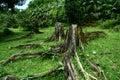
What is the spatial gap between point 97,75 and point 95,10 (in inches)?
677

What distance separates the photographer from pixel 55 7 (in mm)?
22984

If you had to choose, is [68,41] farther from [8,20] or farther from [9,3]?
[8,20]

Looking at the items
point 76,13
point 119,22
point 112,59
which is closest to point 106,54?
point 112,59

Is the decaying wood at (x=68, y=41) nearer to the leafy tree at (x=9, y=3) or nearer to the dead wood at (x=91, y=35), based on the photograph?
the dead wood at (x=91, y=35)

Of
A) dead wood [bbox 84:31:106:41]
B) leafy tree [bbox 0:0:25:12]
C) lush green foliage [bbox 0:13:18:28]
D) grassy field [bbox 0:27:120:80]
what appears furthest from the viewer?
lush green foliage [bbox 0:13:18:28]

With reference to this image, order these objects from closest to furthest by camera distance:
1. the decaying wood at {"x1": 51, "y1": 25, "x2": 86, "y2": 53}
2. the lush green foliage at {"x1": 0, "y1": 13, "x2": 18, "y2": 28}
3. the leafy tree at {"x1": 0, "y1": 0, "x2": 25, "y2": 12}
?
the decaying wood at {"x1": 51, "y1": 25, "x2": 86, "y2": 53}
the leafy tree at {"x1": 0, "y1": 0, "x2": 25, "y2": 12}
the lush green foliage at {"x1": 0, "y1": 13, "x2": 18, "y2": 28}

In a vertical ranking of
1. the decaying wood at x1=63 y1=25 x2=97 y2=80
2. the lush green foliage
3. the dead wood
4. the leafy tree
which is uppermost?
the leafy tree

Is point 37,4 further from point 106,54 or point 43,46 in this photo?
point 106,54

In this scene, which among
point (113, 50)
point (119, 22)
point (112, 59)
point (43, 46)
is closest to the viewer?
point (112, 59)

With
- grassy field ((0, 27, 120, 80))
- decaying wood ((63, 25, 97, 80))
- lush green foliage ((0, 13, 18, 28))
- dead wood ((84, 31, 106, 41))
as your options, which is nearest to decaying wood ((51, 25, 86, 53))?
decaying wood ((63, 25, 97, 80))

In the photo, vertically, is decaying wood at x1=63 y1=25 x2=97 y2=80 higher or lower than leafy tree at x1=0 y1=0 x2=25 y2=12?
lower

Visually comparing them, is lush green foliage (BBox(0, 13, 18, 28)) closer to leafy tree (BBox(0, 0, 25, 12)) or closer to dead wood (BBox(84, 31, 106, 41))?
leafy tree (BBox(0, 0, 25, 12))

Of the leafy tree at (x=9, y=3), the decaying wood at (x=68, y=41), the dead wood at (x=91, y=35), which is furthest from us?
the leafy tree at (x=9, y=3)

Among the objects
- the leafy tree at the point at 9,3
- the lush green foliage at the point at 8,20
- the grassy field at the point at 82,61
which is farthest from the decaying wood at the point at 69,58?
the lush green foliage at the point at 8,20
